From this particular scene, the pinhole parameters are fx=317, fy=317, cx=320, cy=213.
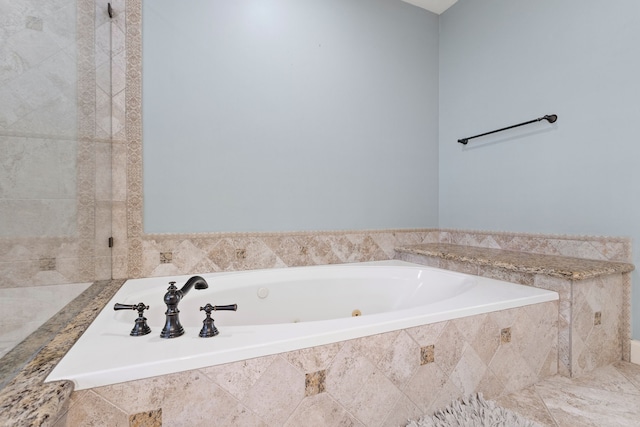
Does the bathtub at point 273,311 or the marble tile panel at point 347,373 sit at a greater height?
the bathtub at point 273,311

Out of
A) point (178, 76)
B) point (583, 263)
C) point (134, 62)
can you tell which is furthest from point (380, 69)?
point (583, 263)

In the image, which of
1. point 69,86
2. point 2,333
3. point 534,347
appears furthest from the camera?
point 534,347

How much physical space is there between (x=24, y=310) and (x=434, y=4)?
10.1ft

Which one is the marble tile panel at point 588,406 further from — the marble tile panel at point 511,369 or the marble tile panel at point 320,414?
the marble tile panel at point 320,414

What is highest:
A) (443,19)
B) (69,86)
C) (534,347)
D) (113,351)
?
(443,19)

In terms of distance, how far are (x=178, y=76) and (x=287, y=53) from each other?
0.69 meters

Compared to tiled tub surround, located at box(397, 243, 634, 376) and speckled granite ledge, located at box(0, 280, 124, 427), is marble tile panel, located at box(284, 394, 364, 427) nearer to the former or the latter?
speckled granite ledge, located at box(0, 280, 124, 427)

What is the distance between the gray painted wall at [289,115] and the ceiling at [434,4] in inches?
2.2

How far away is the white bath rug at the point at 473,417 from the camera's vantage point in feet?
3.45

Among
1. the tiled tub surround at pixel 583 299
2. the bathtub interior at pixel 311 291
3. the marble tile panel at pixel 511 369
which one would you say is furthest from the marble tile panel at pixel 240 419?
the tiled tub surround at pixel 583 299

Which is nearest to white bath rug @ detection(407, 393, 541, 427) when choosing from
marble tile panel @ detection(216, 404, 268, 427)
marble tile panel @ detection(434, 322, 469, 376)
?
marble tile panel @ detection(434, 322, 469, 376)

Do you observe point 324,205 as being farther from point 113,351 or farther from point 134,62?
point 113,351

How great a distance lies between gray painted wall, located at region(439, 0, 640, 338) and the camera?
63.2 inches

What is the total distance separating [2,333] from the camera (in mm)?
716
